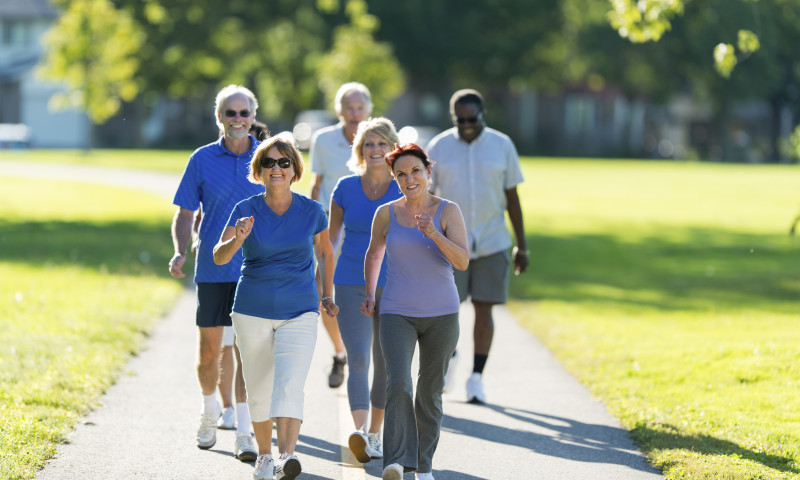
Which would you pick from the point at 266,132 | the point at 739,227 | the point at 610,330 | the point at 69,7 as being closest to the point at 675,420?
the point at 266,132

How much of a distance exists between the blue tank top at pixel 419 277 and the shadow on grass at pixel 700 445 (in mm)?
1880

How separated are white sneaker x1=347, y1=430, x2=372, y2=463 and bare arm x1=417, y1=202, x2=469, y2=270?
116cm

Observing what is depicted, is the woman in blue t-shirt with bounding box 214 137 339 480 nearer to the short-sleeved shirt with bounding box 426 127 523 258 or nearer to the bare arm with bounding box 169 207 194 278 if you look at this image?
the bare arm with bounding box 169 207 194 278

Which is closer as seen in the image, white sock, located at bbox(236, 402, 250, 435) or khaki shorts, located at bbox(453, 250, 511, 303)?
white sock, located at bbox(236, 402, 250, 435)

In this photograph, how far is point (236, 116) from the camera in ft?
21.9

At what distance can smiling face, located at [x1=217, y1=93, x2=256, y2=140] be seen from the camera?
667cm

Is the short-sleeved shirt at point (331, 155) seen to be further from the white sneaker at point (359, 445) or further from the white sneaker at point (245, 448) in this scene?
the white sneaker at point (359, 445)

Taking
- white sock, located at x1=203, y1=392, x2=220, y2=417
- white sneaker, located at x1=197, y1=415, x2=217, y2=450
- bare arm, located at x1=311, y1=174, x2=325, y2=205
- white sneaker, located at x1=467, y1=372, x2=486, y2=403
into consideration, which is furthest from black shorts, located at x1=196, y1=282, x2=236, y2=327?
white sneaker, located at x1=467, y1=372, x2=486, y2=403

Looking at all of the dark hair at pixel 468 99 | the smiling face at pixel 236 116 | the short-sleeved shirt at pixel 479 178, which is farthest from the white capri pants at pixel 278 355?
the dark hair at pixel 468 99

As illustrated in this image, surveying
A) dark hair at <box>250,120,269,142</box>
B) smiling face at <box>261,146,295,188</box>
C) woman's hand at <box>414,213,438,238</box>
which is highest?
dark hair at <box>250,120,269,142</box>

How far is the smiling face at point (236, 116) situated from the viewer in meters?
6.67

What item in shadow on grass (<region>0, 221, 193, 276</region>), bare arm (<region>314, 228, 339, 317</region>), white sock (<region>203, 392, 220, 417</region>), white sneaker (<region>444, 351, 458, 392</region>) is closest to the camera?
bare arm (<region>314, 228, 339, 317</region>)

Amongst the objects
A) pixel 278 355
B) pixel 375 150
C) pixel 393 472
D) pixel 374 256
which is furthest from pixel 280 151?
pixel 393 472

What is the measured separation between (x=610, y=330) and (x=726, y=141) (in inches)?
2779
